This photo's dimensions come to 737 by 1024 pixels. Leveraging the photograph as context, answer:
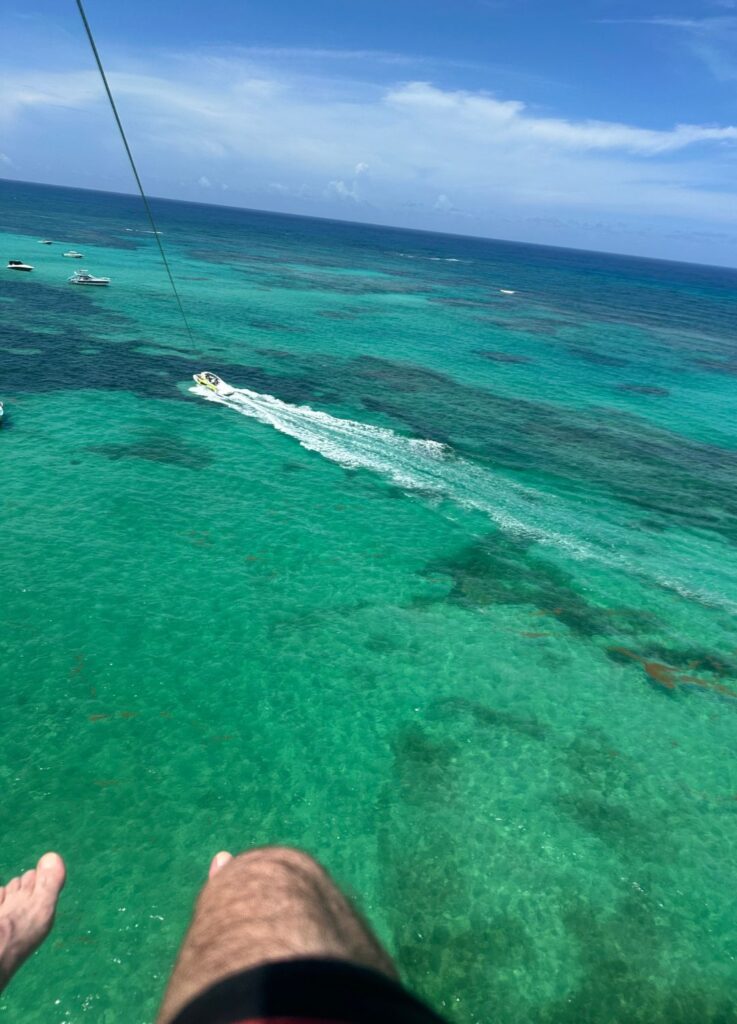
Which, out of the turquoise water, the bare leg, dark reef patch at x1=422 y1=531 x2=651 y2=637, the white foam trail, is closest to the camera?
the bare leg

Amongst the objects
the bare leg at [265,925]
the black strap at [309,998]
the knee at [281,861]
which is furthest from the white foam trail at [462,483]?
the black strap at [309,998]

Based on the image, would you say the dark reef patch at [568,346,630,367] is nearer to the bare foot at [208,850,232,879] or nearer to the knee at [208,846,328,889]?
the bare foot at [208,850,232,879]

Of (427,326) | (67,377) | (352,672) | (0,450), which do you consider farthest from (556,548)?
(427,326)

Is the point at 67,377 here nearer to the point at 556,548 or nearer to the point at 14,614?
the point at 14,614

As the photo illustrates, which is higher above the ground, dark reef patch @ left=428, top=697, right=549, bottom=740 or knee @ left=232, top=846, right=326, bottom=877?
knee @ left=232, top=846, right=326, bottom=877

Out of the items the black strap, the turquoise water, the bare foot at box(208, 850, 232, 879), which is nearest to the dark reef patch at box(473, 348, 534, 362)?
the turquoise water

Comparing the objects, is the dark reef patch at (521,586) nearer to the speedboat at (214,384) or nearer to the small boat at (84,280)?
the speedboat at (214,384)
